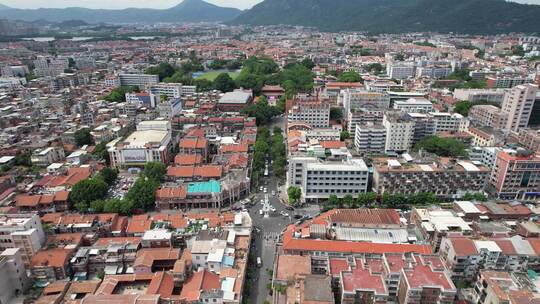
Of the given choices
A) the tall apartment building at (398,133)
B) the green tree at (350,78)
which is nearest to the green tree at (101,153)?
the tall apartment building at (398,133)

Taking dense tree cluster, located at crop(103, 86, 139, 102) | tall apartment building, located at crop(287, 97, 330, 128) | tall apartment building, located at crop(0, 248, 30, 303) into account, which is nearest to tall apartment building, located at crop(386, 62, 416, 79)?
tall apartment building, located at crop(287, 97, 330, 128)

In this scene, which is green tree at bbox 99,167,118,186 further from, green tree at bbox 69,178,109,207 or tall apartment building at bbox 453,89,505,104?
tall apartment building at bbox 453,89,505,104

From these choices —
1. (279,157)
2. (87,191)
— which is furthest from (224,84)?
(87,191)

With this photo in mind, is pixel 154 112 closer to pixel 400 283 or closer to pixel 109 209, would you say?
pixel 109 209

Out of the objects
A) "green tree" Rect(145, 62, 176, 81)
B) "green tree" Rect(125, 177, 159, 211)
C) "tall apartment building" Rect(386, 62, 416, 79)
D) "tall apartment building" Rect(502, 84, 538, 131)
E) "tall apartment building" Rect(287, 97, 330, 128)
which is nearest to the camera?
"green tree" Rect(125, 177, 159, 211)

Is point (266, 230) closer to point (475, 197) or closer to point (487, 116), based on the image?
point (475, 197)

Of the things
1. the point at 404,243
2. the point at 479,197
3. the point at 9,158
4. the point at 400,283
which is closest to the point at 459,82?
the point at 479,197

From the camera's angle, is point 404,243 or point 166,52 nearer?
point 404,243
